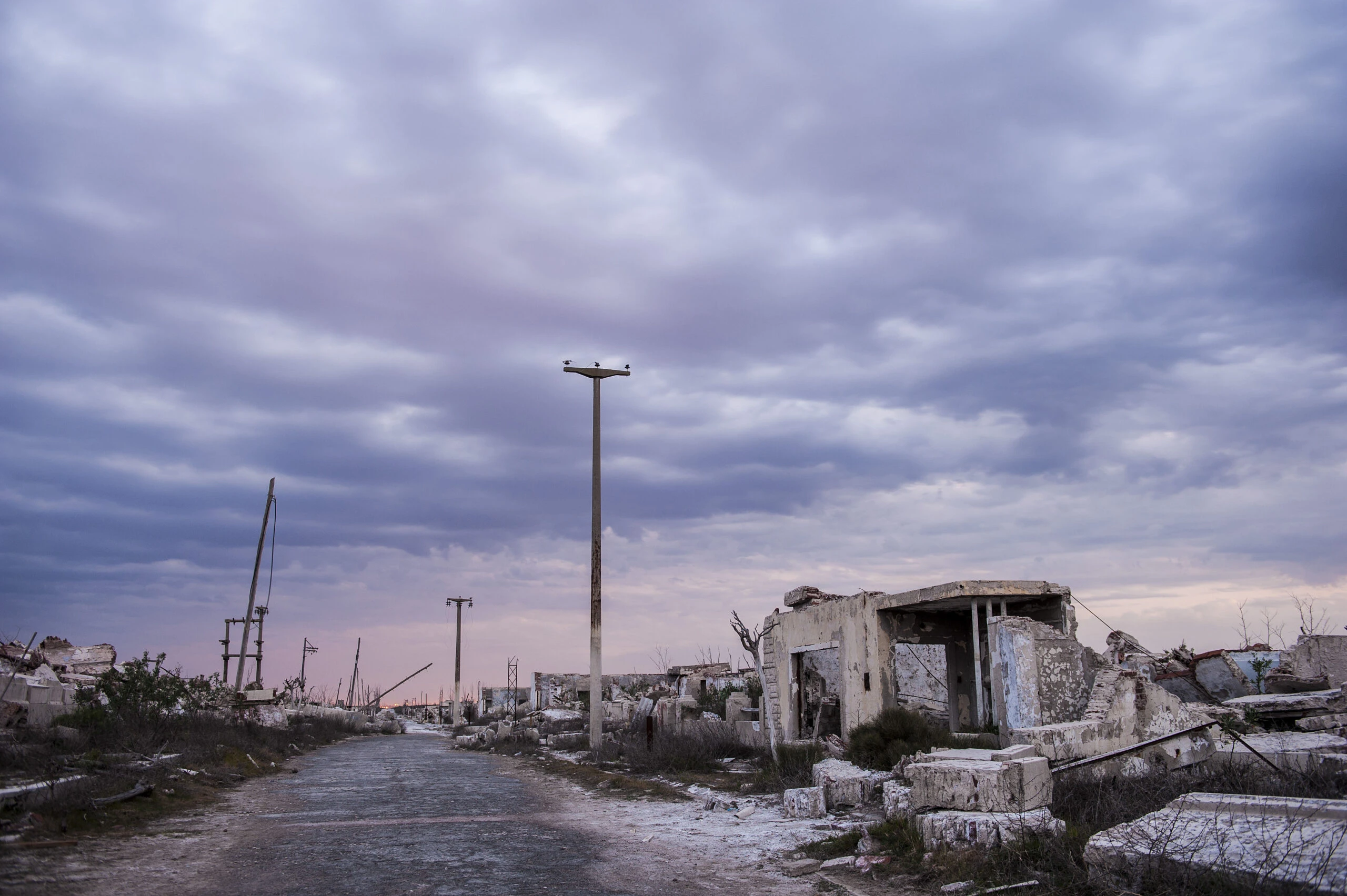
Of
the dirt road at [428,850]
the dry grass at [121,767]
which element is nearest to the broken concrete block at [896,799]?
the dirt road at [428,850]

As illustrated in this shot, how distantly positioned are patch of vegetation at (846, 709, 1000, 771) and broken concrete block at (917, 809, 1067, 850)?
15.7ft

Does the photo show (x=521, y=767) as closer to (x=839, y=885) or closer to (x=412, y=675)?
(x=839, y=885)

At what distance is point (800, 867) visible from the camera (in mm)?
8180

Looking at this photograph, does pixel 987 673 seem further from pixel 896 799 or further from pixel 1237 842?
pixel 1237 842

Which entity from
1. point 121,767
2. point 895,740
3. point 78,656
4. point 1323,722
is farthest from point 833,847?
point 78,656

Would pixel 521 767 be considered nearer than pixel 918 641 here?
No

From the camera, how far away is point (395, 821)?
11078 mm

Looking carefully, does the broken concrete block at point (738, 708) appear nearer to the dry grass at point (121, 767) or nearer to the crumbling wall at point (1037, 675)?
the crumbling wall at point (1037, 675)

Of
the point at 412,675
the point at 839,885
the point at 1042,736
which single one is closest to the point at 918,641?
the point at 1042,736

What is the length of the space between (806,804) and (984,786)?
3540 millimetres

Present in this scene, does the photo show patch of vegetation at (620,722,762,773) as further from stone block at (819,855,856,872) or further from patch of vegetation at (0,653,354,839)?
stone block at (819,855,856,872)

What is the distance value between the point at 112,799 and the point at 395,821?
11.3 feet

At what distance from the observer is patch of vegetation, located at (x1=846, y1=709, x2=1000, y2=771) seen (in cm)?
1298

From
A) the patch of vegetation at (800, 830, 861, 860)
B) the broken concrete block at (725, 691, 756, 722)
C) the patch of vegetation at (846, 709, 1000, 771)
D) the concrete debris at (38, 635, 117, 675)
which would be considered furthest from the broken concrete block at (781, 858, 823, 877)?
the concrete debris at (38, 635, 117, 675)
